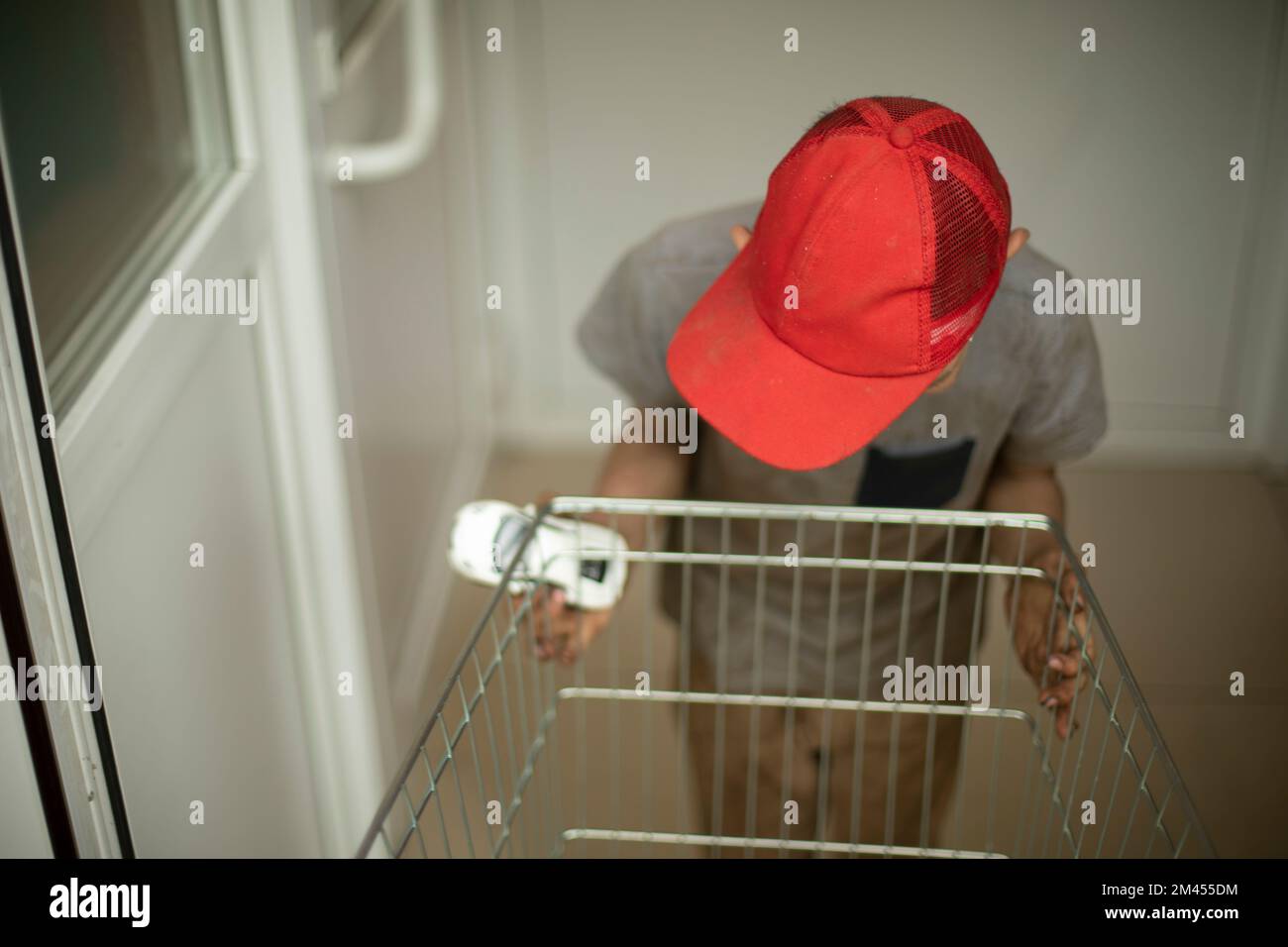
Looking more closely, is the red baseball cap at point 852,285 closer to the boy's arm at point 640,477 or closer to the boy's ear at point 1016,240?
the boy's ear at point 1016,240

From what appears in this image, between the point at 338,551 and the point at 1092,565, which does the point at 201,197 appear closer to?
the point at 338,551

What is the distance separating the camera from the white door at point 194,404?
745mm

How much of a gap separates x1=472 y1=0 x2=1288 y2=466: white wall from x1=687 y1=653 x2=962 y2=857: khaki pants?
1.68 feet

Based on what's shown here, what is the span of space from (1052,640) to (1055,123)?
59cm

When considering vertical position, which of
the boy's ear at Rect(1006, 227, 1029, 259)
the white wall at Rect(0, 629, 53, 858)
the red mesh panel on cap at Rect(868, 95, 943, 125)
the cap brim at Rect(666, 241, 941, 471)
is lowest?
the white wall at Rect(0, 629, 53, 858)

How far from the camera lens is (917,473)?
3.27ft

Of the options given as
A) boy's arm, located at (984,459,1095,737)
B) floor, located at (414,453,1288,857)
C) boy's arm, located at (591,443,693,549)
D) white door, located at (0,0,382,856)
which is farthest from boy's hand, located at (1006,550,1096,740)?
white door, located at (0,0,382,856)

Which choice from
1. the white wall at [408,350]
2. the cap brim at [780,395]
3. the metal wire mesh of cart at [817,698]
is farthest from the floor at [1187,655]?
the cap brim at [780,395]

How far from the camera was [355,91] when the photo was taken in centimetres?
133

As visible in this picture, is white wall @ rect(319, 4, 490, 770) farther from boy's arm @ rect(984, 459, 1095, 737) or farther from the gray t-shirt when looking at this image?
boy's arm @ rect(984, 459, 1095, 737)

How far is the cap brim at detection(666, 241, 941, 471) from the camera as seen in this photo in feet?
2.42

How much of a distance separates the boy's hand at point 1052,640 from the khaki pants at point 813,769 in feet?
0.75

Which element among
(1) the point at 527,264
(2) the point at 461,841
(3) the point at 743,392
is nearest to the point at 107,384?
(3) the point at 743,392

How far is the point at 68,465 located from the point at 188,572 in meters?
0.22
